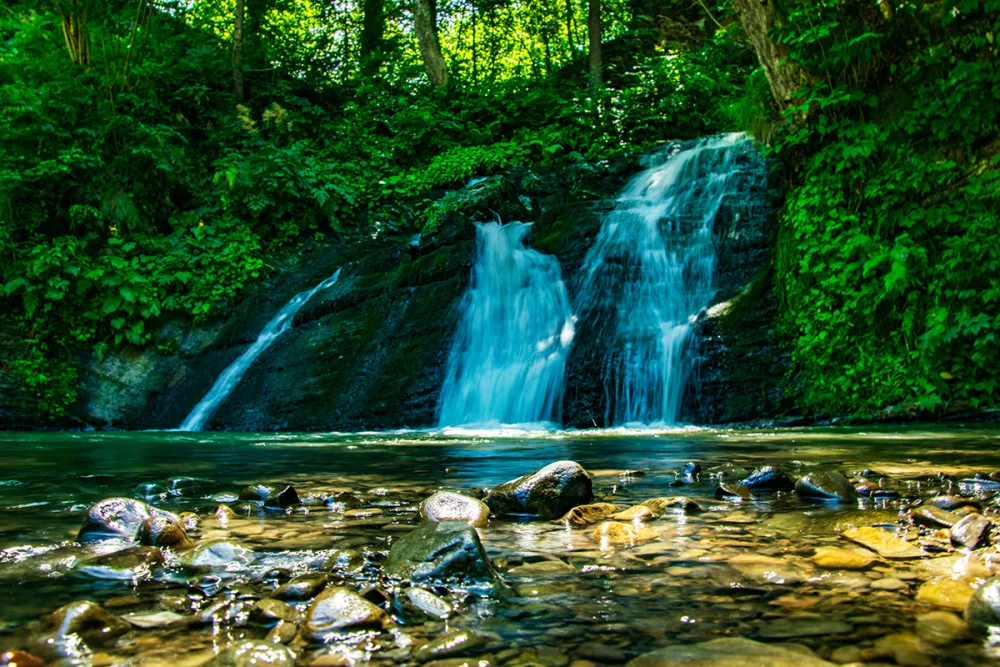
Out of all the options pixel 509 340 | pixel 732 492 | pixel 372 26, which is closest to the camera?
pixel 732 492

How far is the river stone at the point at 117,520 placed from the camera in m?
2.71

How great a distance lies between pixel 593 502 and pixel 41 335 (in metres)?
→ 11.2

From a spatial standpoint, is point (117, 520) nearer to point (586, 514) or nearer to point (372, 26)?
point (586, 514)

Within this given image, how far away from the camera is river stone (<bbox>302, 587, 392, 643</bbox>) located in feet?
5.66

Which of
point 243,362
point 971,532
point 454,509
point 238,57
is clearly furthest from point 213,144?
point 971,532

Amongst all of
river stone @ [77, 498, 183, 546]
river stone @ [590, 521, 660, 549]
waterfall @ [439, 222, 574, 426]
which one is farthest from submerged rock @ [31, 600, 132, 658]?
waterfall @ [439, 222, 574, 426]

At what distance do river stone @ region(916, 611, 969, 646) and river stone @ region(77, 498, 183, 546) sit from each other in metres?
2.39

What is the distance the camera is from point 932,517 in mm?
2609

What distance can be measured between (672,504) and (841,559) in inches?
38.9

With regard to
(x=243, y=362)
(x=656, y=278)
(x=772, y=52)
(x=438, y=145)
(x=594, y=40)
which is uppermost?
(x=594, y=40)

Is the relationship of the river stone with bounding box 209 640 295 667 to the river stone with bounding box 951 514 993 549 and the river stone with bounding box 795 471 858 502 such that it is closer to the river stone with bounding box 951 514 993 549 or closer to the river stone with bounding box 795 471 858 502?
the river stone with bounding box 951 514 993 549

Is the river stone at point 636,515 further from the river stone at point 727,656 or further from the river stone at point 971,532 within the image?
the river stone at point 727,656

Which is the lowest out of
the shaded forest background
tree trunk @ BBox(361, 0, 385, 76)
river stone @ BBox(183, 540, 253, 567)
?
river stone @ BBox(183, 540, 253, 567)

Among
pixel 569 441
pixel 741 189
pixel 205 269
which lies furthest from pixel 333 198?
pixel 569 441
